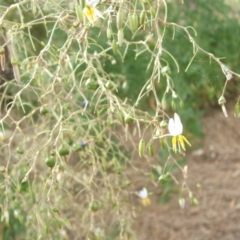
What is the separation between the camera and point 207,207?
8.61 ft

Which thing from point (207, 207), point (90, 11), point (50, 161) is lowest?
point (207, 207)

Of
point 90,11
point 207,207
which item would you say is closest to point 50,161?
point 90,11

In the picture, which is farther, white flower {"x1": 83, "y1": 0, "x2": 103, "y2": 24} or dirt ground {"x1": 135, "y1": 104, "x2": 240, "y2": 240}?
dirt ground {"x1": 135, "y1": 104, "x2": 240, "y2": 240}

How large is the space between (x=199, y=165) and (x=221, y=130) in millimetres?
342

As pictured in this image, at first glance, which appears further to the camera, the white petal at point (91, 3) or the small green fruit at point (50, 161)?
the small green fruit at point (50, 161)

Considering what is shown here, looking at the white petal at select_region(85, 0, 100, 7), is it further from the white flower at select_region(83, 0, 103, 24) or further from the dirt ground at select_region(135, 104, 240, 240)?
the dirt ground at select_region(135, 104, 240, 240)

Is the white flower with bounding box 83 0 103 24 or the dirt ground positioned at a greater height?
the white flower with bounding box 83 0 103 24

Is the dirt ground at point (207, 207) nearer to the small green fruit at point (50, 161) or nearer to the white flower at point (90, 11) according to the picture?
the small green fruit at point (50, 161)

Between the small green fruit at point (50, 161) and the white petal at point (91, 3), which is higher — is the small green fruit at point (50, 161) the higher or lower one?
the lower one

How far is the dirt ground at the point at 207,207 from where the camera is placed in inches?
98.7

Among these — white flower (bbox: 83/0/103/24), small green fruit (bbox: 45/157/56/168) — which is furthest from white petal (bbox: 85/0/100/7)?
small green fruit (bbox: 45/157/56/168)

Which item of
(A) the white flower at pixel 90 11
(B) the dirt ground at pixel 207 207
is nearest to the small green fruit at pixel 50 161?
(A) the white flower at pixel 90 11

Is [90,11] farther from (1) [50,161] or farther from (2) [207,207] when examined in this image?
(2) [207,207]

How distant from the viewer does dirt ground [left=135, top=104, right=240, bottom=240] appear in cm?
251
